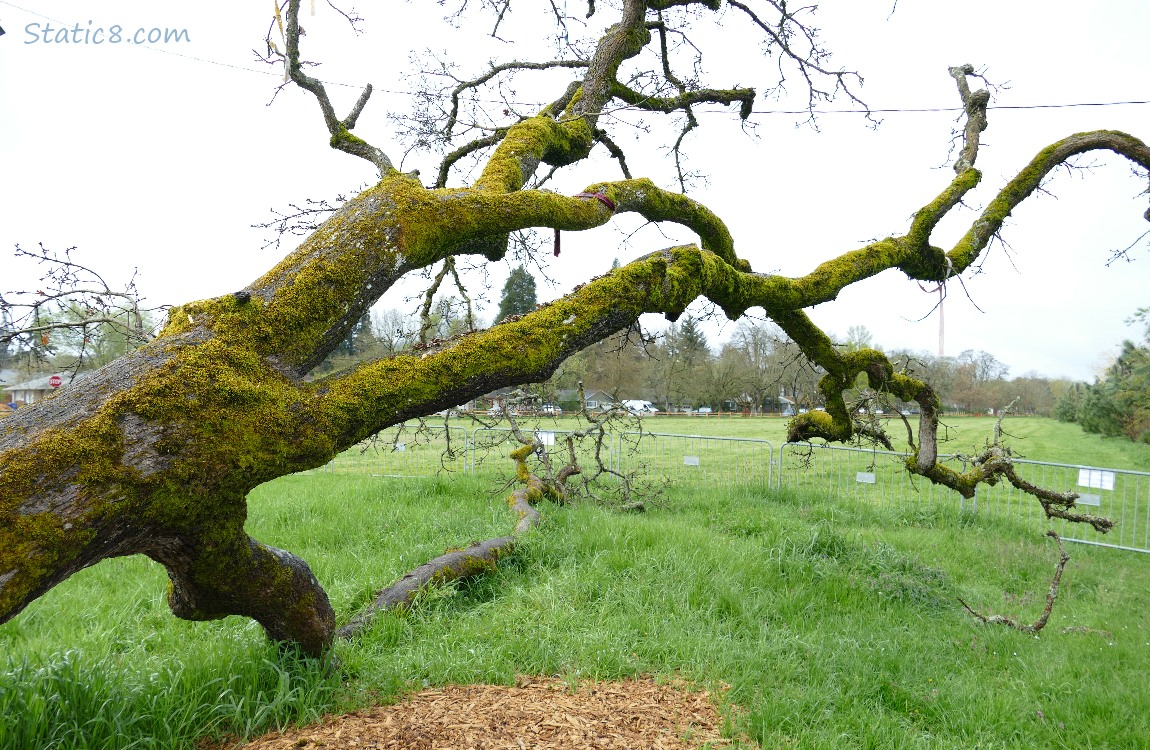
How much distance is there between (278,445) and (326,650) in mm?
2164

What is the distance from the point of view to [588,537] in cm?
682

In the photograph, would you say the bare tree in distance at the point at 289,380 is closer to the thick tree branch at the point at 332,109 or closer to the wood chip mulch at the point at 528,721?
the thick tree branch at the point at 332,109

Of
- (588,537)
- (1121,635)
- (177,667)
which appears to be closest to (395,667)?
(177,667)

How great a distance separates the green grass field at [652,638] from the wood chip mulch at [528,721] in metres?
0.19

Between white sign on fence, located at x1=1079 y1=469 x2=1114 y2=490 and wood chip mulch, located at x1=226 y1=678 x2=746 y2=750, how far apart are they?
31.3 ft

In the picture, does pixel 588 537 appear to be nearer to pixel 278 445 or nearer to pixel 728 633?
pixel 728 633

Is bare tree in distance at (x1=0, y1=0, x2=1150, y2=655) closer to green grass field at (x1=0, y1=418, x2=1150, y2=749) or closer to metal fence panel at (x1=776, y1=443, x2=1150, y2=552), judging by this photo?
green grass field at (x1=0, y1=418, x2=1150, y2=749)

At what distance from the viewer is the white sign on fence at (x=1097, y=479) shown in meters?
9.78

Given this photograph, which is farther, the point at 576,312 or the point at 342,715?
the point at 342,715

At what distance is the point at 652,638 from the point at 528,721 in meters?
1.46

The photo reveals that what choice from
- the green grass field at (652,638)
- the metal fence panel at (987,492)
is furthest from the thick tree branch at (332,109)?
the metal fence panel at (987,492)

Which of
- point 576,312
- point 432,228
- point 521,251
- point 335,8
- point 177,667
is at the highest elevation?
point 335,8

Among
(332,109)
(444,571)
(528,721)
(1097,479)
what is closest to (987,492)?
(1097,479)

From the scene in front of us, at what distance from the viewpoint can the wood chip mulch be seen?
311 centimetres
